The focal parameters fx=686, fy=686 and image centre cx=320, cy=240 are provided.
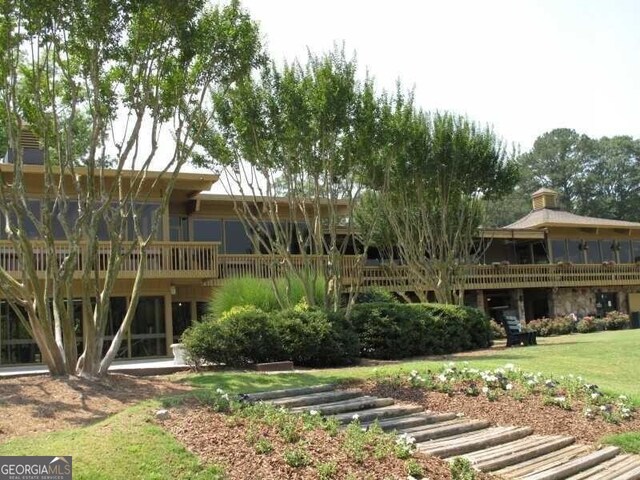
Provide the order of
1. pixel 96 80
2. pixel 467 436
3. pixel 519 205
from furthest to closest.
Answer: pixel 519 205 → pixel 96 80 → pixel 467 436

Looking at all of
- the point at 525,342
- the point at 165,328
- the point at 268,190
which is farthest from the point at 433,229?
the point at 165,328

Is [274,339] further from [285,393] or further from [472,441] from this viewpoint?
[472,441]

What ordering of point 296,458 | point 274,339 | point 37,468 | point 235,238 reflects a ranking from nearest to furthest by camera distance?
point 37,468, point 296,458, point 274,339, point 235,238

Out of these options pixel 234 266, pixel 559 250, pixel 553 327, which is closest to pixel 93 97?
pixel 234 266

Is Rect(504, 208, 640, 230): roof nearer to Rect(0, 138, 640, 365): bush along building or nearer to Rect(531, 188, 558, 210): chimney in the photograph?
Rect(0, 138, 640, 365): bush along building

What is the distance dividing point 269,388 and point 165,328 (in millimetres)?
11590

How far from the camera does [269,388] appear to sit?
31.3 ft

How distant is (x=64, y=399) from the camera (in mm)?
8867

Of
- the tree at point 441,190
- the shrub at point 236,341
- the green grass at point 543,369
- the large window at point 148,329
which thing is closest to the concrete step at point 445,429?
the green grass at point 543,369

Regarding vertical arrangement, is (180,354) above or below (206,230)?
below

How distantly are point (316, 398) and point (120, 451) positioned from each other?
11.1 feet

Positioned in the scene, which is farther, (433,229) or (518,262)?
(518,262)

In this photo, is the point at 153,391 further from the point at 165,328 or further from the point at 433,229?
the point at 433,229

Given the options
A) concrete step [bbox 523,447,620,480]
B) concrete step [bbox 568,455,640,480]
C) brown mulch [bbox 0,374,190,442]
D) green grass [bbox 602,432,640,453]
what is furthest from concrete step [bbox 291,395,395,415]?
green grass [bbox 602,432,640,453]
